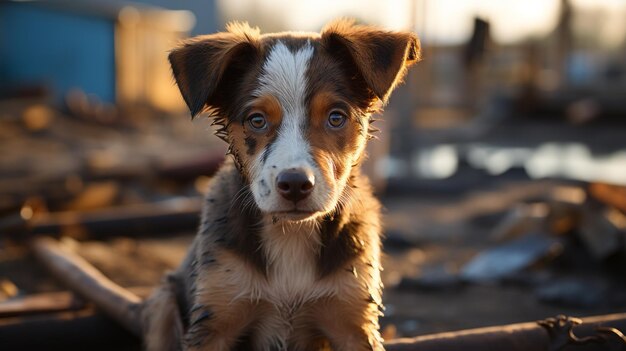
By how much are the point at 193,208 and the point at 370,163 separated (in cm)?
308

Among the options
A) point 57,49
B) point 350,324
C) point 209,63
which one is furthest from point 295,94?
point 57,49

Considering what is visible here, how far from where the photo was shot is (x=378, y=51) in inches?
145

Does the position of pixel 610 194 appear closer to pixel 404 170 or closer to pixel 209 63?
pixel 209 63

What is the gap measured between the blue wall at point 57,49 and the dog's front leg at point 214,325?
824 inches

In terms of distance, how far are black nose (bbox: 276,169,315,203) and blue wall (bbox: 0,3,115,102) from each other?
21.2 meters

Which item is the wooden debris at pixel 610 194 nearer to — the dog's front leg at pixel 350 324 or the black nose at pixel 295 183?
the dog's front leg at pixel 350 324

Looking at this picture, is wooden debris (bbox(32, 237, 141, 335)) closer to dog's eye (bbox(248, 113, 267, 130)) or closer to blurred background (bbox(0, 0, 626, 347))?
blurred background (bbox(0, 0, 626, 347))

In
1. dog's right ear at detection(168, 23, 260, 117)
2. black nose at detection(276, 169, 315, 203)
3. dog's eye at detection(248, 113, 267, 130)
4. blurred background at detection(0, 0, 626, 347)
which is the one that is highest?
dog's right ear at detection(168, 23, 260, 117)

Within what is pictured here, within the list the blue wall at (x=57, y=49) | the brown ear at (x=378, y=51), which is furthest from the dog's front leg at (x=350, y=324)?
the blue wall at (x=57, y=49)

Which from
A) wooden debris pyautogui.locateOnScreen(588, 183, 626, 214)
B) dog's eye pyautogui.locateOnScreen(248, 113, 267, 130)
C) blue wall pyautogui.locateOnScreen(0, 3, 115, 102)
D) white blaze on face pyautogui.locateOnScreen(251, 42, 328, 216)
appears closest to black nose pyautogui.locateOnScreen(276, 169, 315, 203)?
white blaze on face pyautogui.locateOnScreen(251, 42, 328, 216)

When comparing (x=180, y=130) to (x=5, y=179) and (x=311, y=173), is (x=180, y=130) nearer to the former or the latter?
(x=5, y=179)

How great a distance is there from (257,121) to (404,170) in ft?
36.9

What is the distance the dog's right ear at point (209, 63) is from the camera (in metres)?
3.59

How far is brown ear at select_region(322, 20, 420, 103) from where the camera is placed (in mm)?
3627
